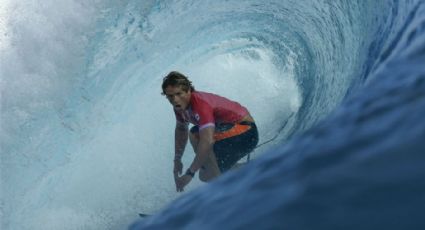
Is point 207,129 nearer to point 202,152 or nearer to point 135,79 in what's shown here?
point 202,152

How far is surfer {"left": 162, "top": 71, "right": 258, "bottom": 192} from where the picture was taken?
13.9 feet

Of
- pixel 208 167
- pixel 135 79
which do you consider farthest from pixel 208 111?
pixel 135 79

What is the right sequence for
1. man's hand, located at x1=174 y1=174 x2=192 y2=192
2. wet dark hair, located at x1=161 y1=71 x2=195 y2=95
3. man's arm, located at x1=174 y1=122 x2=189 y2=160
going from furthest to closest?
man's arm, located at x1=174 y1=122 x2=189 y2=160 → man's hand, located at x1=174 y1=174 x2=192 y2=192 → wet dark hair, located at x1=161 y1=71 x2=195 y2=95

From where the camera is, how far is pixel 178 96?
4.24 metres

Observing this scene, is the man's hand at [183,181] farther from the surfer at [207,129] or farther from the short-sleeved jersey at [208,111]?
the short-sleeved jersey at [208,111]

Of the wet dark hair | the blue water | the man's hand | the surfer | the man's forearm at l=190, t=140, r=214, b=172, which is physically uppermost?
the blue water

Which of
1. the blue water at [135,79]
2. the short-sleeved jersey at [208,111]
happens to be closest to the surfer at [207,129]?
the short-sleeved jersey at [208,111]

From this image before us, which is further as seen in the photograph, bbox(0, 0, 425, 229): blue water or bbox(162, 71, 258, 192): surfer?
bbox(0, 0, 425, 229): blue water

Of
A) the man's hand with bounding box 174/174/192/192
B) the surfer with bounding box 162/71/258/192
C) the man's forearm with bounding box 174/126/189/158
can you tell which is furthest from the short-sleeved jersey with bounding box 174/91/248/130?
the man's hand with bounding box 174/174/192/192

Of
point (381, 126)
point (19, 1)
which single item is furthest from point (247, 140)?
point (19, 1)

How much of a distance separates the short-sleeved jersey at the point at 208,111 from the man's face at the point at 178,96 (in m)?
0.05

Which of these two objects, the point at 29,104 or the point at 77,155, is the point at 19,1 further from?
the point at 77,155

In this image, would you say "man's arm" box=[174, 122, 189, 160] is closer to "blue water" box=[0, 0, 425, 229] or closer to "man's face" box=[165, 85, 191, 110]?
"man's face" box=[165, 85, 191, 110]

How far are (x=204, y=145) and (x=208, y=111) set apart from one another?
10.4 inches
